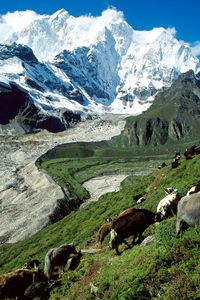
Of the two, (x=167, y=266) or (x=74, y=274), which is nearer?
(x=167, y=266)

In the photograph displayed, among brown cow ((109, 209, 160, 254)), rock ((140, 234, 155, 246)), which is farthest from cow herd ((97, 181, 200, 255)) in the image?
rock ((140, 234, 155, 246))

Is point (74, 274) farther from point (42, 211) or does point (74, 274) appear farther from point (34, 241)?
point (42, 211)

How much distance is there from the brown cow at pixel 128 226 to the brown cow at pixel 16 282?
215 inches

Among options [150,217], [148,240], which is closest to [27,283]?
[148,240]

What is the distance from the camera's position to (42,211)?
149 meters

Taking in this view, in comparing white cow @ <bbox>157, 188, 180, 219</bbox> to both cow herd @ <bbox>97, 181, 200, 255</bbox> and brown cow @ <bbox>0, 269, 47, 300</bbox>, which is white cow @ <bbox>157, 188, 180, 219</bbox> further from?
brown cow @ <bbox>0, 269, 47, 300</bbox>

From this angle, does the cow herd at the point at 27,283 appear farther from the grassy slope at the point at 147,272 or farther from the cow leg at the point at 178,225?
the cow leg at the point at 178,225

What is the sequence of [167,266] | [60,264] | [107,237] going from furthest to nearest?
[107,237], [60,264], [167,266]

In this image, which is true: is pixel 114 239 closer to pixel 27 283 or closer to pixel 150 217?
pixel 150 217

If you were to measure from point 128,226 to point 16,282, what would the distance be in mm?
7713

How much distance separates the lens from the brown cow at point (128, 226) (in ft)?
109

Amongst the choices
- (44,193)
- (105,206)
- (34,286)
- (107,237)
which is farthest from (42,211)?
(34,286)

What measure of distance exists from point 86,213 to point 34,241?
1268 centimetres

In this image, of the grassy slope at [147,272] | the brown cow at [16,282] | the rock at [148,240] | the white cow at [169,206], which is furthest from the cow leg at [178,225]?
the brown cow at [16,282]
